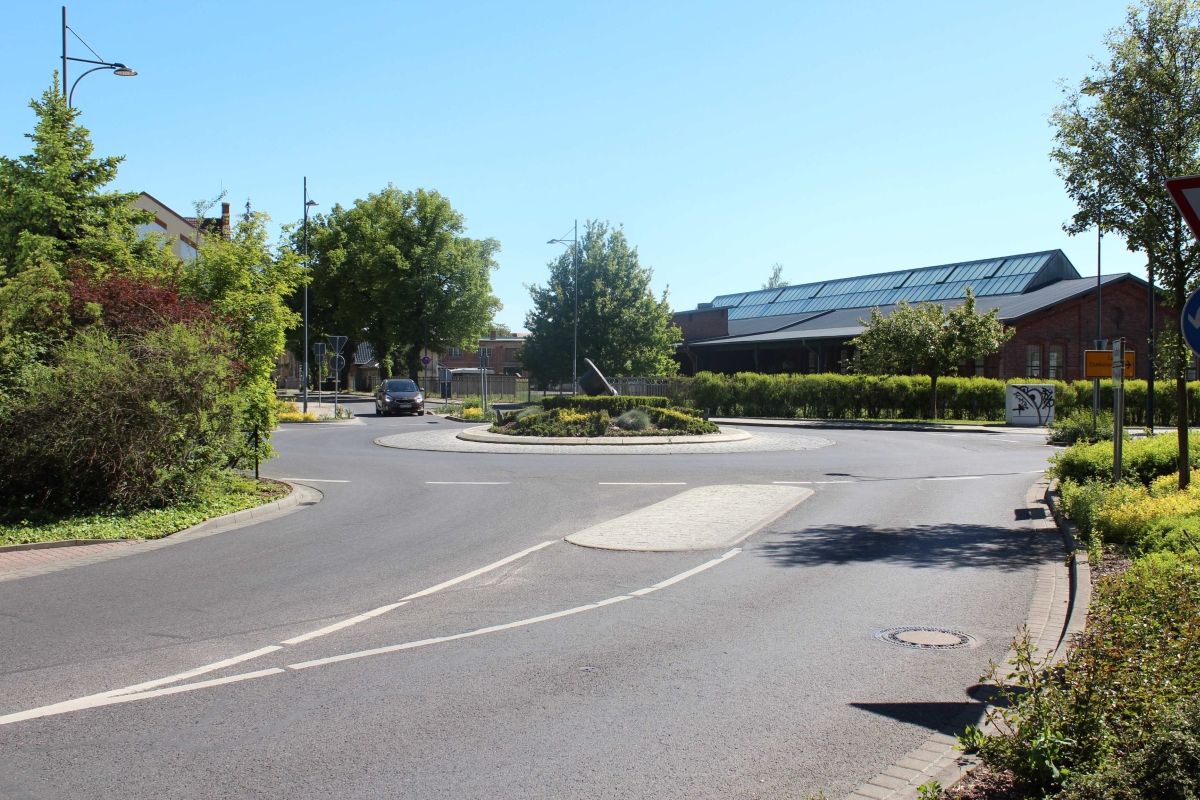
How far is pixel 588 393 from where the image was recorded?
116ft

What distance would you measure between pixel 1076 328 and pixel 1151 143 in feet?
132

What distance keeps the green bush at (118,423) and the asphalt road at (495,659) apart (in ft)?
5.42

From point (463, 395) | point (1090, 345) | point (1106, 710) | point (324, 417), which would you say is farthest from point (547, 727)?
point (463, 395)

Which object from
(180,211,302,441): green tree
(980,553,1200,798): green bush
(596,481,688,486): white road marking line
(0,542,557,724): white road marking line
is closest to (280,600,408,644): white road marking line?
(0,542,557,724): white road marking line

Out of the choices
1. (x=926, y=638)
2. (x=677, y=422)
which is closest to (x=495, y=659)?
(x=926, y=638)

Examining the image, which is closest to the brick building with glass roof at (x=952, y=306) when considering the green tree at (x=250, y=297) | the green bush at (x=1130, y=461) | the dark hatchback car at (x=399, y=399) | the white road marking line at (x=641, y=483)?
the dark hatchback car at (x=399, y=399)

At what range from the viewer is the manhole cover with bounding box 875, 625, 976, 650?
7.00 meters

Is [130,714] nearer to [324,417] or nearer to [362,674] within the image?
[362,674]

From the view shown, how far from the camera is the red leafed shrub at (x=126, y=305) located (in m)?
14.3

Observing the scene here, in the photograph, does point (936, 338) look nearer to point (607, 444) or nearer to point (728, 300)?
point (607, 444)

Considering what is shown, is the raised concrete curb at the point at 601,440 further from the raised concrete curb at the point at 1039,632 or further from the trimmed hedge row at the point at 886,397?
the trimmed hedge row at the point at 886,397

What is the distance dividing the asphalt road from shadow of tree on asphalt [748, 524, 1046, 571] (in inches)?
2.5

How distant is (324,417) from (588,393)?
576 inches

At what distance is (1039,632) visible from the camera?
7.24 m
